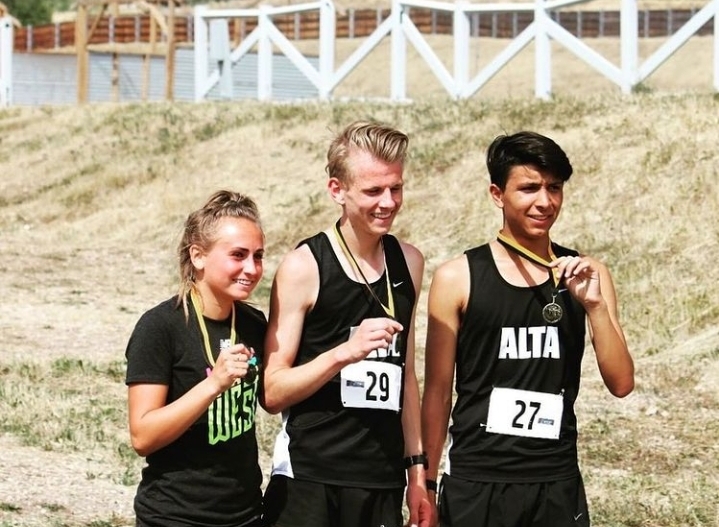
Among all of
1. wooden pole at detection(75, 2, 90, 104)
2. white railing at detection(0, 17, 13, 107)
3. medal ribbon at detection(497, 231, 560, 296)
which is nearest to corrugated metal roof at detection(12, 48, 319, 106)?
wooden pole at detection(75, 2, 90, 104)

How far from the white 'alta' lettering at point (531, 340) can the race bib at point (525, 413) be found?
0.11 m

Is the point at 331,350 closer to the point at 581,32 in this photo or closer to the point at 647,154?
the point at 647,154

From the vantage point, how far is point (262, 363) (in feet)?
14.4

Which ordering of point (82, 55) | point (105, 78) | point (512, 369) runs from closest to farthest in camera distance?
point (512, 369) → point (82, 55) → point (105, 78)

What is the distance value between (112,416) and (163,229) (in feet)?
28.3

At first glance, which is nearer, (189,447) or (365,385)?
(189,447)

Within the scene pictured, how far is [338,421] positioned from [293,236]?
12.1 meters

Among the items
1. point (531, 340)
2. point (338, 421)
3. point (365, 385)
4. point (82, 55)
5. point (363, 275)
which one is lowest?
point (338, 421)

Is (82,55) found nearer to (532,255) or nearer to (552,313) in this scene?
(532,255)

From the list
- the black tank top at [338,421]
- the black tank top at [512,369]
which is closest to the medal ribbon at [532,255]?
the black tank top at [512,369]

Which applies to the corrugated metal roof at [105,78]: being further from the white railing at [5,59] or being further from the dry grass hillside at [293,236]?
the dry grass hillside at [293,236]

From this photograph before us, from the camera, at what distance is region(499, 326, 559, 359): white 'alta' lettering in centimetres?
448

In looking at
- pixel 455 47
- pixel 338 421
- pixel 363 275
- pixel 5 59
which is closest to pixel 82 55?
pixel 5 59

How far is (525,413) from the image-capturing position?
175 inches
